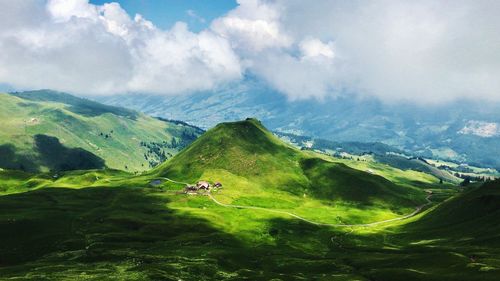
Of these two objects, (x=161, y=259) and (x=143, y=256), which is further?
(x=143, y=256)

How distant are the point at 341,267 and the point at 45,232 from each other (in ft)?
414

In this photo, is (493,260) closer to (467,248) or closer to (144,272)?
(467,248)

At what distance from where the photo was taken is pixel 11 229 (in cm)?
19188

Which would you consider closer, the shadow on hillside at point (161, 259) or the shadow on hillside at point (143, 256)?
the shadow on hillside at point (161, 259)

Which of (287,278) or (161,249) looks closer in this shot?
(287,278)

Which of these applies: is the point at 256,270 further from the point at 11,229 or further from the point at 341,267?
the point at 11,229

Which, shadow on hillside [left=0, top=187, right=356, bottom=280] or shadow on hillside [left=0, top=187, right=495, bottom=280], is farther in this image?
shadow on hillside [left=0, top=187, right=356, bottom=280]

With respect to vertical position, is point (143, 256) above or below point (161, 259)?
above

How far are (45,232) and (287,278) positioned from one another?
11217cm

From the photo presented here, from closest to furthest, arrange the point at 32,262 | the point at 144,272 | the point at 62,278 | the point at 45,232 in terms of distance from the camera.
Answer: the point at 62,278 < the point at 144,272 < the point at 32,262 < the point at 45,232

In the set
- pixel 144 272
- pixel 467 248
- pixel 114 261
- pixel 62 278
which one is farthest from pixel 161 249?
pixel 467 248

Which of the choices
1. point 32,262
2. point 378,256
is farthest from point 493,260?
point 32,262

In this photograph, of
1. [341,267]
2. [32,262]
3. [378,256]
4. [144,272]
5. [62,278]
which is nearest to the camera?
[62,278]

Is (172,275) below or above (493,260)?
below
